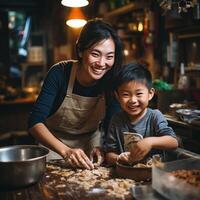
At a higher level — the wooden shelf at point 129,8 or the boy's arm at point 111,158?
the wooden shelf at point 129,8

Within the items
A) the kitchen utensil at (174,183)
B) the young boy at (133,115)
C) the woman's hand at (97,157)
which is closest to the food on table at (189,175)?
the kitchen utensil at (174,183)

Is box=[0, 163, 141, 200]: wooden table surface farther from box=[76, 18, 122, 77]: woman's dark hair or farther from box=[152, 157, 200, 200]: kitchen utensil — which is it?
box=[76, 18, 122, 77]: woman's dark hair

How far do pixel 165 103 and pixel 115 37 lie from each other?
1.33 meters

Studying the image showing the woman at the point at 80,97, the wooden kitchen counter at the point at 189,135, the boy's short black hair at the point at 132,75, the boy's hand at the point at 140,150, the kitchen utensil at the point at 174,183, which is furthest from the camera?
the wooden kitchen counter at the point at 189,135

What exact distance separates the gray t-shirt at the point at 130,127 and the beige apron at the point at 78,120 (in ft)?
1.49

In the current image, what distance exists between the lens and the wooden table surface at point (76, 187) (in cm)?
171

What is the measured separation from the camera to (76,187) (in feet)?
6.01

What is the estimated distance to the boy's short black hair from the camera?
2.22 metres

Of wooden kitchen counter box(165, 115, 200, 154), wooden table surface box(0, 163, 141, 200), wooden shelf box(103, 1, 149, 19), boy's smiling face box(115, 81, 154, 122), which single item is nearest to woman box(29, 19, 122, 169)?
wooden table surface box(0, 163, 141, 200)

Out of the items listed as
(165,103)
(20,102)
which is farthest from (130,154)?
(20,102)

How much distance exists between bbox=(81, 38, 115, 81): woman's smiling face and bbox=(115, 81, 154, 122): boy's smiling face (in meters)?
0.23

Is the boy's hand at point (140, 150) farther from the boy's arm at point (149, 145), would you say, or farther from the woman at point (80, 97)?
the woman at point (80, 97)

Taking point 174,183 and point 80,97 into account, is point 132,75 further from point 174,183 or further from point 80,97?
point 174,183

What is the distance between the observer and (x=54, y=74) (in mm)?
2557
